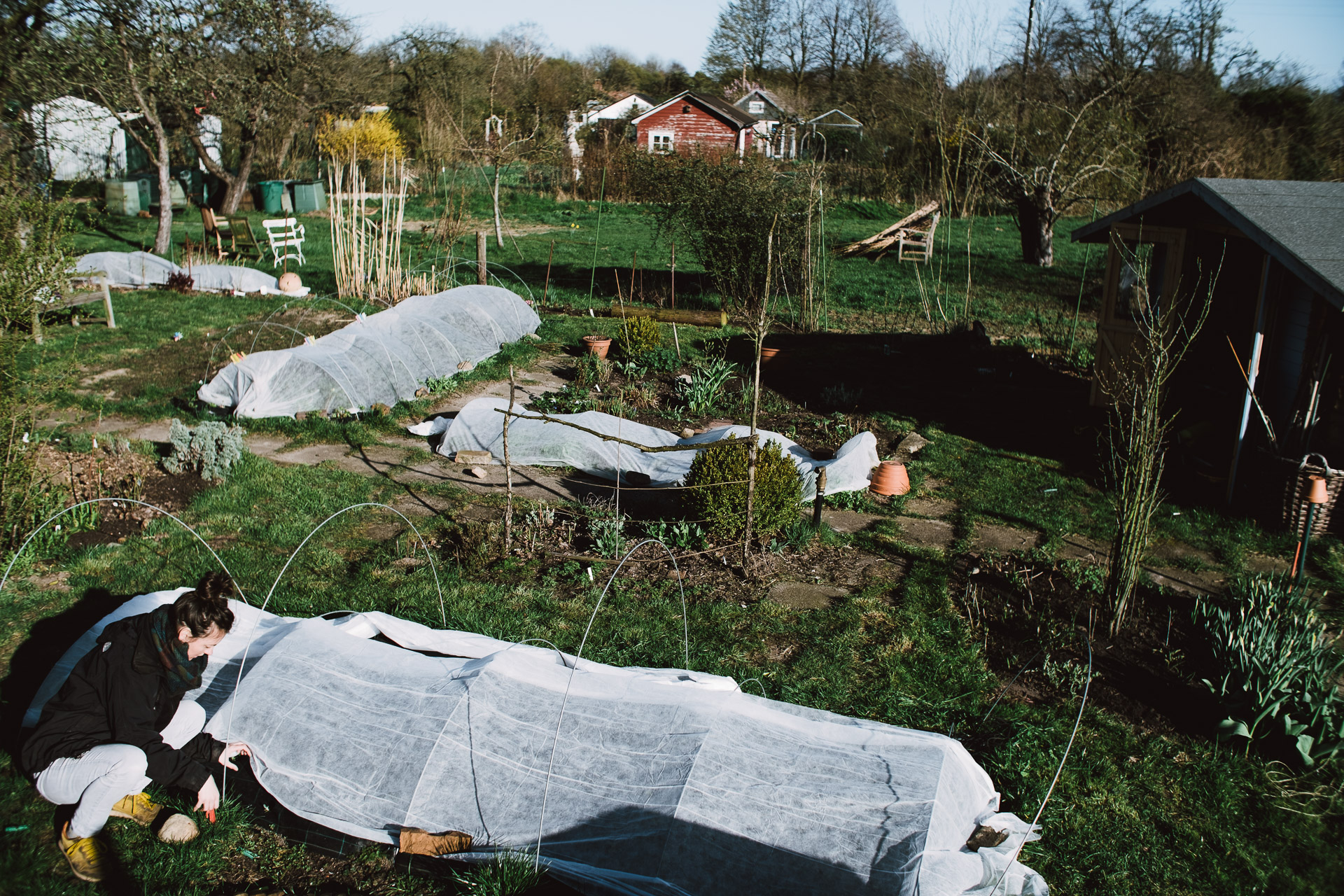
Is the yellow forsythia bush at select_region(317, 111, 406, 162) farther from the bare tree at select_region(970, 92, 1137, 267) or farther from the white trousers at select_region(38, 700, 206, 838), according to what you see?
the white trousers at select_region(38, 700, 206, 838)

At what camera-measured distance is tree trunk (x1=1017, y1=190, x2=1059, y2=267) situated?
18938mm

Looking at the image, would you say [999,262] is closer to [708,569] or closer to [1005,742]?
[708,569]

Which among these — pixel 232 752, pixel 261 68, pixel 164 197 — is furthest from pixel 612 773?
pixel 261 68

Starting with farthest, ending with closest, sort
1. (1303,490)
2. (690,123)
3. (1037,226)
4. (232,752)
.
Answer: (690,123) → (1037,226) → (1303,490) → (232,752)

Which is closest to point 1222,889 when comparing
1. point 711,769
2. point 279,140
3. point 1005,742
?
point 1005,742

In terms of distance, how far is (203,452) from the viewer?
745 centimetres

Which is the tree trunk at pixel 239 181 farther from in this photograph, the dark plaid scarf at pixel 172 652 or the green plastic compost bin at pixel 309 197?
the dark plaid scarf at pixel 172 652

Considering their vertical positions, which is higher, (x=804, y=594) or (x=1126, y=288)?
(x=1126, y=288)

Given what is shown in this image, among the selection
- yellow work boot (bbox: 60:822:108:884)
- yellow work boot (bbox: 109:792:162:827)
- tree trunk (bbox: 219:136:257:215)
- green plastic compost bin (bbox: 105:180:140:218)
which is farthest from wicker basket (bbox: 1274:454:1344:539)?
green plastic compost bin (bbox: 105:180:140:218)

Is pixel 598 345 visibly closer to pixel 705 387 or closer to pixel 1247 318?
pixel 705 387

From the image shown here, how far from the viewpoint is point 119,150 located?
25.8 meters

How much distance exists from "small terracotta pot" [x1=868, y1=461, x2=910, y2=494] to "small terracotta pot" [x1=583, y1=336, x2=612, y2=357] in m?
Answer: 4.83

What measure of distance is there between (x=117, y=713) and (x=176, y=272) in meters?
13.2

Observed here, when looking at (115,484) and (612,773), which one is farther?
(115,484)
